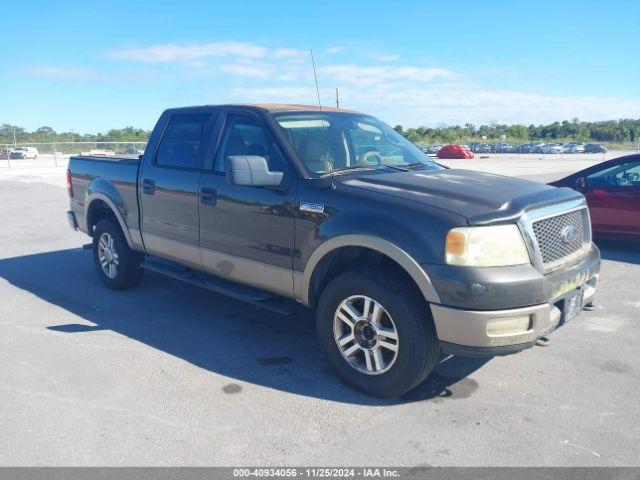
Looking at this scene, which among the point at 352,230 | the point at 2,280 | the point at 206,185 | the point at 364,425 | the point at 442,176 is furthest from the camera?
the point at 2,280

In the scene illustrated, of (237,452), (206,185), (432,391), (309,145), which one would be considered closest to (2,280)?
(206,185)

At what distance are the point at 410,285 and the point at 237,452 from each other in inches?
56.8

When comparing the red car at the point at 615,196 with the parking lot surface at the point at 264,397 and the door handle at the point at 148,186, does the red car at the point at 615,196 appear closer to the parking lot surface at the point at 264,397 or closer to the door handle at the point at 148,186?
the parking lot surface at the point at 264,397

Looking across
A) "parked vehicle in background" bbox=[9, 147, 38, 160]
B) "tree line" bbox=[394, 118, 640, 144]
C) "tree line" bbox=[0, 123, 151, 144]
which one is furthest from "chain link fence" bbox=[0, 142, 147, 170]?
"tree line" bbox=[394, 118, 640, 144]

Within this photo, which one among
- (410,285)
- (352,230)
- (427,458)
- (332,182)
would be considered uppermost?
(332,182)

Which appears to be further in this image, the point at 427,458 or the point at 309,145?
the point at 309,145

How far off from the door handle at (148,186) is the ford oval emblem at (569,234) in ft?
11.8

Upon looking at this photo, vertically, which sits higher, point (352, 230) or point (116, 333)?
point (352, 230)

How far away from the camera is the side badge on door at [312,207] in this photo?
3980 millimetres

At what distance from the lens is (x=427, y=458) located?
3102 mm

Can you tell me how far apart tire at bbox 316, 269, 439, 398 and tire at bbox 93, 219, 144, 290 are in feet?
9.65

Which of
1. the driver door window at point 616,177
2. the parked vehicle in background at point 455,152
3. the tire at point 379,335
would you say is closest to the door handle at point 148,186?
the tire at point 379,335

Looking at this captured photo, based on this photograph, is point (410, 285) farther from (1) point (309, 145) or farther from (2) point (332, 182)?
(1) point (309, 145)

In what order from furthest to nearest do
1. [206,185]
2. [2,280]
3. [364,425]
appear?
1. [2,280]
2. [206,185]
3. [364,425]
